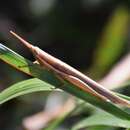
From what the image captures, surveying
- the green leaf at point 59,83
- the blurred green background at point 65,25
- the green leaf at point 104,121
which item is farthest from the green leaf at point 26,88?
the blurred green background at point 65,25

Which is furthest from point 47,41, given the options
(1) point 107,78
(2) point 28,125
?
(2) point 28,125

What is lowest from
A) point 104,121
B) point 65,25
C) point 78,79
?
point 65,25

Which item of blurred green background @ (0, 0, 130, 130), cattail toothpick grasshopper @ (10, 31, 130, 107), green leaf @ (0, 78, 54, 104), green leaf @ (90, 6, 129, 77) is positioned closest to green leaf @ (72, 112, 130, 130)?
cattail toothpick grasshopper @ (10, 31, 130, 107)

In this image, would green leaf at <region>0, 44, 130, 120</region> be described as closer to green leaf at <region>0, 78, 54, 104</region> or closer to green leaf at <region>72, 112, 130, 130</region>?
green leaf at <region>0, 78, 54, 104</region>

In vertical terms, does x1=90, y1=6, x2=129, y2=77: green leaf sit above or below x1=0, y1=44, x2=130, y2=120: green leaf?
below

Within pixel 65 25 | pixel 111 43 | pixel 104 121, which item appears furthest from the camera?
pixel 65 25

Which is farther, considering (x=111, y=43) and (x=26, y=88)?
(x=111, y=43)

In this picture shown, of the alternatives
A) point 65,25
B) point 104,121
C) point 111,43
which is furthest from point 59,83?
point 65,25

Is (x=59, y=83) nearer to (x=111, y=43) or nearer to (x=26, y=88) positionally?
(x=26, y=88)
